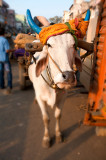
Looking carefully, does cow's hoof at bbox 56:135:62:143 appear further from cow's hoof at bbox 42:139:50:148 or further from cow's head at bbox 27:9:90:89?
cow's head at bbox 27:9:90:89

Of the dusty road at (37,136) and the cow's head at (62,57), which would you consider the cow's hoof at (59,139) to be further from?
the cow's head at (62,57)

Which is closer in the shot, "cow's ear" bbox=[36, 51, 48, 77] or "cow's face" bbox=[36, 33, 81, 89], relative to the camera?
"cow's face" bbox=[36, 33, 81, 89]

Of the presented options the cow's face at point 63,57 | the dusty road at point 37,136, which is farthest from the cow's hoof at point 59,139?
the cow's face at point 63,57

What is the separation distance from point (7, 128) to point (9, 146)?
1.60 feet

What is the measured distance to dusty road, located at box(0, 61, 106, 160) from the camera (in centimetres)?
210

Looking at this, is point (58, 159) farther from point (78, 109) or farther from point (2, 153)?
point (78, 109)

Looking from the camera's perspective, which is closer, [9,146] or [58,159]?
[58,159]

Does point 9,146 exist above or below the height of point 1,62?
below

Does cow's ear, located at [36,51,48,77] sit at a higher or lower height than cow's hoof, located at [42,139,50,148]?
higher

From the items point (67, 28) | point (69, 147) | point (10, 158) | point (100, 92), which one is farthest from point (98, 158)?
point (67, 28)

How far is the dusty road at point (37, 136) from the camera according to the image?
6.89 ft

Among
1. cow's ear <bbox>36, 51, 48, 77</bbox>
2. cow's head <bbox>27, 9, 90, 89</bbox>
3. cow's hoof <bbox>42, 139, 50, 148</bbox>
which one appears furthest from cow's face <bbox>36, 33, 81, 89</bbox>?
cow's hoof <bbox>42, 139, 50, 148</bbox>

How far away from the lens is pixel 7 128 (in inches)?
105

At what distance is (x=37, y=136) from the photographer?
2.47 metres
